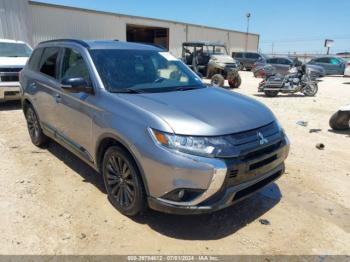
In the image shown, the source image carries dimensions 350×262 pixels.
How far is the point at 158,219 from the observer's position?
334cm

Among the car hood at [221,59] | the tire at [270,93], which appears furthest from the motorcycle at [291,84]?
the car hood at [221,59]

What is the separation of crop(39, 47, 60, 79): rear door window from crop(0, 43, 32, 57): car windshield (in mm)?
5304

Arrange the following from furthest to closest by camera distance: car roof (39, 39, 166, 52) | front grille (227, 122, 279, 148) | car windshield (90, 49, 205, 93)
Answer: car roof (39, 39, 166, 52), car windshield (90, 49, 205, 93), front grille (227, 122, 279, 148)

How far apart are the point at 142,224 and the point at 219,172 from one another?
1141 mm

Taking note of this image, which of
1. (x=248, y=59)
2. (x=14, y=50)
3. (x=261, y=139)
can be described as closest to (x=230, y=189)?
(x=261, y=139)

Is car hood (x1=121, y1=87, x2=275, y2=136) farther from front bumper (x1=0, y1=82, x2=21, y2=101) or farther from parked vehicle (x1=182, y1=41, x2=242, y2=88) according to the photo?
parked vehicle (x1=182, y1=41, x2=242, y2=88)

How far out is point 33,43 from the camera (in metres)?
19.2

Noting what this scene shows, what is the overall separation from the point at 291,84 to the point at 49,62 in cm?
1011

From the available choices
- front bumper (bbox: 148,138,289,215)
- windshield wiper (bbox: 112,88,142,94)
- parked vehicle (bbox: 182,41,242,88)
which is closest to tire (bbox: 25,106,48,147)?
windshield wiper (bbox: 112,88,142,94)

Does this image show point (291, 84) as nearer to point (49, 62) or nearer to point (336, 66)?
point (49, 62)

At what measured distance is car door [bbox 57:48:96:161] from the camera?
11.8 ft

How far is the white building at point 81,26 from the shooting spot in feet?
55.2

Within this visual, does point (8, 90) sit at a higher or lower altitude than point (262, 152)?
lower

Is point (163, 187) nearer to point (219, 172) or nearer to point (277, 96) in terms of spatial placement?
point (219, 172)
